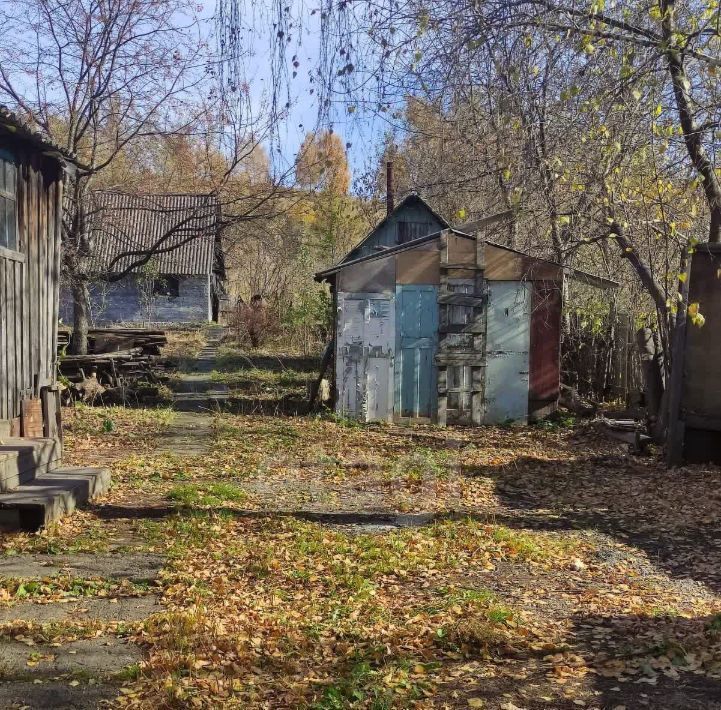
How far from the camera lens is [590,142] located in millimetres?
9117

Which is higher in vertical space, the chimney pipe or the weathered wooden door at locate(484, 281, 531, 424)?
the chimney pipe

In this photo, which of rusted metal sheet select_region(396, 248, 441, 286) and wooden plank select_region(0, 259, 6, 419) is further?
rusted metal sheet select_region(396, 248, 441, 286)

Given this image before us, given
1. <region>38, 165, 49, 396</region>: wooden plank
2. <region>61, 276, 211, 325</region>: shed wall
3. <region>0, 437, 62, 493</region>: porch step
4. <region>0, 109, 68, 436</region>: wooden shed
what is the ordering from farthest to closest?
<region>61, 276, 211, 325</region>: shed wall
<region>38, 165, 49, 396</region>: wooden plank
<region>0, 109, 68, 436</region>: wooden shed
<region>0, 437, 62, 493</region>: porch step

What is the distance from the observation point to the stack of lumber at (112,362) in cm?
1648

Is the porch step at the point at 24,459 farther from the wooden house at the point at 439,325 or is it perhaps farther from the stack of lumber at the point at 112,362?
the wooden house at the point at 439,325

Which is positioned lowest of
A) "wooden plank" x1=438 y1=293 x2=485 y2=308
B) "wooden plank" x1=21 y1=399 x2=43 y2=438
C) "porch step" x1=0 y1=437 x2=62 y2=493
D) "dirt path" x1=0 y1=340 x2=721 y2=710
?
"dirt path" x1=0 y1=340 x2=721 y2=710

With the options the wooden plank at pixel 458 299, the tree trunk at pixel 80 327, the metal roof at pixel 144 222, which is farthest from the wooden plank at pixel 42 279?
the tree trunk at pixel 80 327

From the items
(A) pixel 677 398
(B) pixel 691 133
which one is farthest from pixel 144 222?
(B) pixel 691 133

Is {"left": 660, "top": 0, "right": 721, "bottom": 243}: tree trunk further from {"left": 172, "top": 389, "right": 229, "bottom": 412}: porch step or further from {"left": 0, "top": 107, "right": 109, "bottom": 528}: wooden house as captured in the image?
{"left": 172, "top": 389, "right": 229, "bottom": 412}: porch step

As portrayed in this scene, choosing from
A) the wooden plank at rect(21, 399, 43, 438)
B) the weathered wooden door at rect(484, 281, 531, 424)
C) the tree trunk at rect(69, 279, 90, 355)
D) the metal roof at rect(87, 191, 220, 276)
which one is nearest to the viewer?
the wooden plank at rect(21, 399, 43, 438)

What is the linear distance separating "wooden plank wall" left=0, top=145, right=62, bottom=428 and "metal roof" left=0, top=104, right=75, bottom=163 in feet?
0.63

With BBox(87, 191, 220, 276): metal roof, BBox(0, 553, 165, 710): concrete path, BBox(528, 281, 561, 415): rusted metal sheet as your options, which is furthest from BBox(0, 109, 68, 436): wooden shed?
BBox(528, 281, 561, 415): rusted metal sheet

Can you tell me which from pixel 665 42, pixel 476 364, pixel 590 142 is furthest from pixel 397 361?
pixel 665 42

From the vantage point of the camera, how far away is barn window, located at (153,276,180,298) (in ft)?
114
